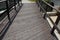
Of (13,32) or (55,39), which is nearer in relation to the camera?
(55,39)

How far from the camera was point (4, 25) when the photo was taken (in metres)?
5.01

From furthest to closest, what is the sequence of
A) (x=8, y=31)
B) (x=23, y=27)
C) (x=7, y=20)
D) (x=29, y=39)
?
(x=7, y=20) → (x=23, y=27) → (x=8, y=31) → (x=29, y=39)

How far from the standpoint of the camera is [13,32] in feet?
14.6

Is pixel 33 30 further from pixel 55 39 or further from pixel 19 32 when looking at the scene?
pixel 55 39

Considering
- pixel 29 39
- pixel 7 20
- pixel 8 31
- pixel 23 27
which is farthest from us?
pixel 7 20

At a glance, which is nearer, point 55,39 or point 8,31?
point 55,39

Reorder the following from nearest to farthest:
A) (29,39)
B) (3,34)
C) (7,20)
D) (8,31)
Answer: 1. (29,39)
2. (3,34)
3. (8,31)
4. (7,20)

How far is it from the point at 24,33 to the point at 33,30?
1.55ft

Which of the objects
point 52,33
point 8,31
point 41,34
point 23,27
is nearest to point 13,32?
point 8,31

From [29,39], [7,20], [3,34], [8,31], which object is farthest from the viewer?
[7,20]

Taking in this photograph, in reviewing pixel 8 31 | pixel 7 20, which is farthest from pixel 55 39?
pixel 7 20

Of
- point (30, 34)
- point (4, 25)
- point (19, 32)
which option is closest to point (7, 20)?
point (4, 25)

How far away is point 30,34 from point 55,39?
92 cm

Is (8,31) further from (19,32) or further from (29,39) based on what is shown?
(29,39)
